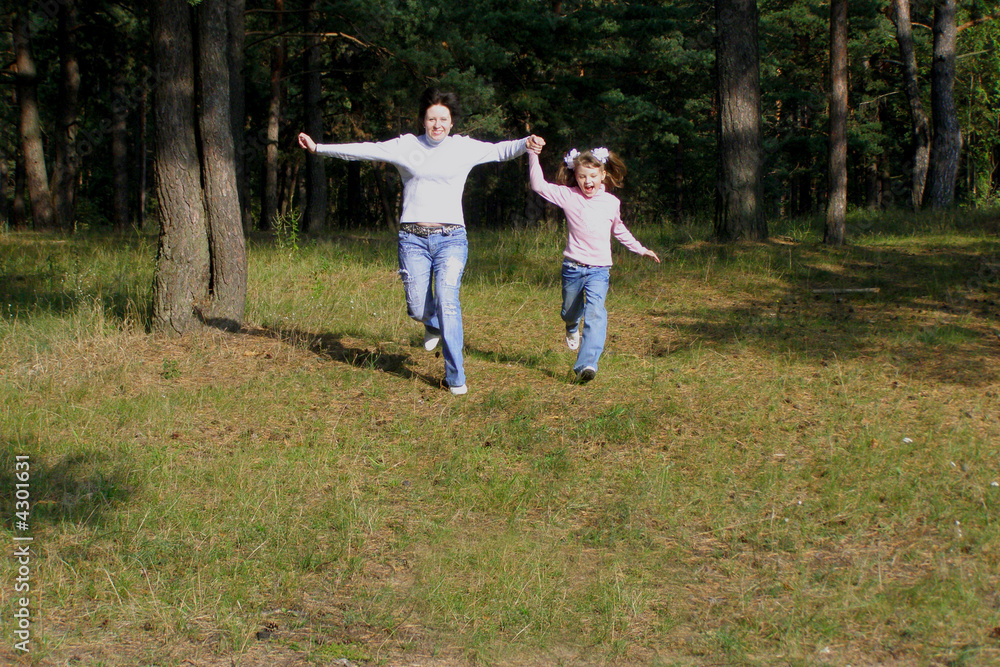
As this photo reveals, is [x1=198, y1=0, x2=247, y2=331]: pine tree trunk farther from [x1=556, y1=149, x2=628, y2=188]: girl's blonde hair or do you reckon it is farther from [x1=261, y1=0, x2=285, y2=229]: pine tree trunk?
[x1=261, y1=0, x2=285, y2=229]: pine tree trunk

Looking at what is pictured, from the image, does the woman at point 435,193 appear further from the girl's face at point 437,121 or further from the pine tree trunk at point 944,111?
the pine tree trunk at point 944,111

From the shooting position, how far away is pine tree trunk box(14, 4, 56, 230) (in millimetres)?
18203

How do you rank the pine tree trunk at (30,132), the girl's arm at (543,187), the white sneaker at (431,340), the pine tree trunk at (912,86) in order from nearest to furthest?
the girl's arm at (543,187)
the white sneaker at (431,340)
the pine tree trunk at (30,132)
the pine tree trunk at (912,86)

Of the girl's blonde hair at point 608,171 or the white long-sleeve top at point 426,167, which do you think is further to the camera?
the girl's blonde hair at point 608,171

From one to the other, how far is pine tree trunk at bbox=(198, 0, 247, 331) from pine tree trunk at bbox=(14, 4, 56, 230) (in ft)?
39.7

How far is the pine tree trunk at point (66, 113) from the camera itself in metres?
19.3

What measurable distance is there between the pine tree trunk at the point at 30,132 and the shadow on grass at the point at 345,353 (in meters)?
12.4

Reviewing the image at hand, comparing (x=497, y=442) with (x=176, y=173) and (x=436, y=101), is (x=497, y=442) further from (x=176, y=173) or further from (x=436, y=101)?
(x=176, y=173)

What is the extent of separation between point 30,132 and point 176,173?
1361 cm

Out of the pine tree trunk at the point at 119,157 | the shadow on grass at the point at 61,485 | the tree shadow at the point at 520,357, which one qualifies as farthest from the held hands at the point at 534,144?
the pine tree trunk at the point at 119,157

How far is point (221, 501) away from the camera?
195 inches

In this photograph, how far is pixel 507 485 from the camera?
5.29m

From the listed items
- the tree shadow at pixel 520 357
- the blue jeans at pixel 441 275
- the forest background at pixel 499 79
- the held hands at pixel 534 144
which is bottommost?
the tree shadow at pixel 520 357

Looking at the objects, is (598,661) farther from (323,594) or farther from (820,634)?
(323,594)
